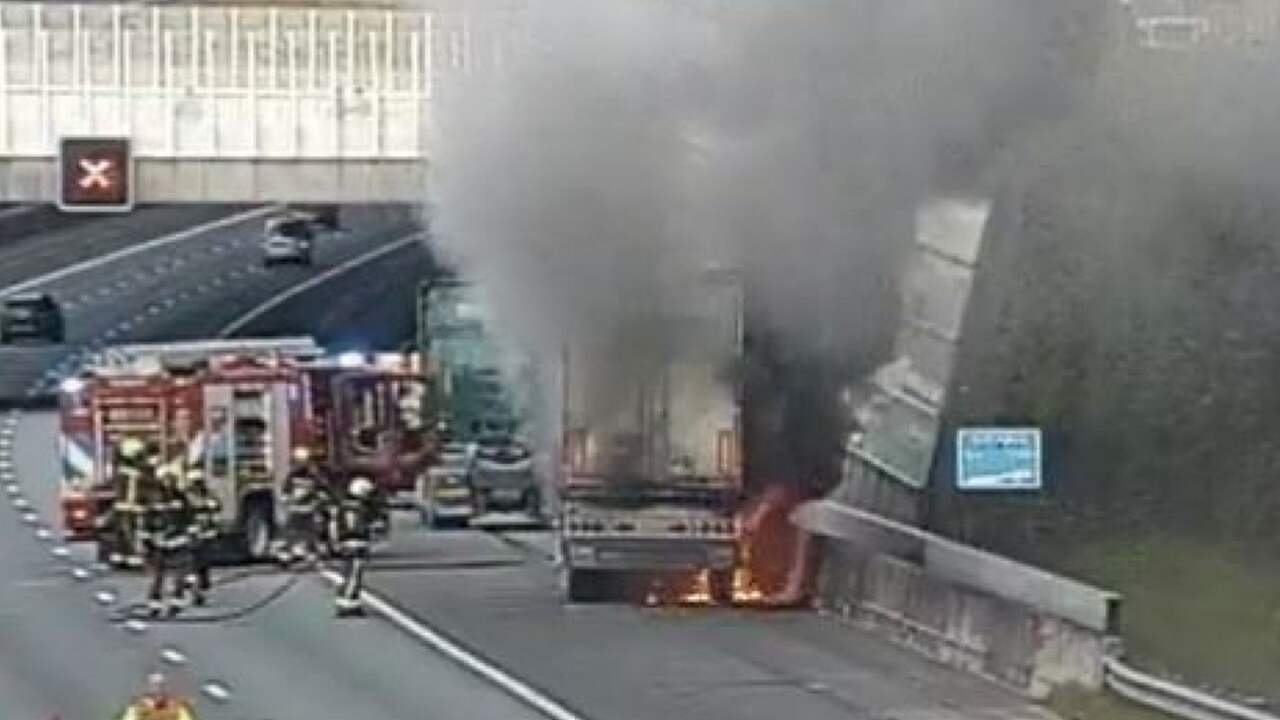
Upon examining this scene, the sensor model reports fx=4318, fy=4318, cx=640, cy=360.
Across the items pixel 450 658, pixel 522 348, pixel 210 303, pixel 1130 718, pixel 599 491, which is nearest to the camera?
pixel 1130 718

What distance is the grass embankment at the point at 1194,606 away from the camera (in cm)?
2795

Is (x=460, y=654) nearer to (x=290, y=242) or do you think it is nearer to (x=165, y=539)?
(x=165, y=539)

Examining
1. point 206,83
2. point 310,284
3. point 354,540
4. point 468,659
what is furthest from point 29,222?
point 468,659

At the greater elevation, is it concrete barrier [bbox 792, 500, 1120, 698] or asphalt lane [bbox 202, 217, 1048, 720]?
concrete barrier [bbox 792, 500, 1120, 698]

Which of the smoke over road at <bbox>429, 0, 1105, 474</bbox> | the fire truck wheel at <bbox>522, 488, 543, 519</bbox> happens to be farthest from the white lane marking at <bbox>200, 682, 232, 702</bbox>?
the fire truck wheel at <bbox>522, 488, 543, 519</bbox>

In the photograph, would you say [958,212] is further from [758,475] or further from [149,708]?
[149,708]

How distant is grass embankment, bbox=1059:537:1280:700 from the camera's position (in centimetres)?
2795

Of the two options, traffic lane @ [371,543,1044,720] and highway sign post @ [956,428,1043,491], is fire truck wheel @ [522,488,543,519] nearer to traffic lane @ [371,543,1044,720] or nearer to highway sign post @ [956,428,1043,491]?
traffic lane @ [371,543,1044,720]

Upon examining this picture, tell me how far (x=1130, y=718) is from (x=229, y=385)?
15.7 m

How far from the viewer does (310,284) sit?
85500mm

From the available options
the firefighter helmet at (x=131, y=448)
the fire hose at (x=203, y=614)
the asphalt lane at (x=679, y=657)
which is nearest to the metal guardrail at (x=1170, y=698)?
the asphalt lane at (x=679, y=657)

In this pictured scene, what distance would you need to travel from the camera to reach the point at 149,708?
23172mm

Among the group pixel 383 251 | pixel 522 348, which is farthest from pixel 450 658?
pixel 383 251

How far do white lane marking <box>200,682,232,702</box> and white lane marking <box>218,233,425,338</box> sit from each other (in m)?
39.6
